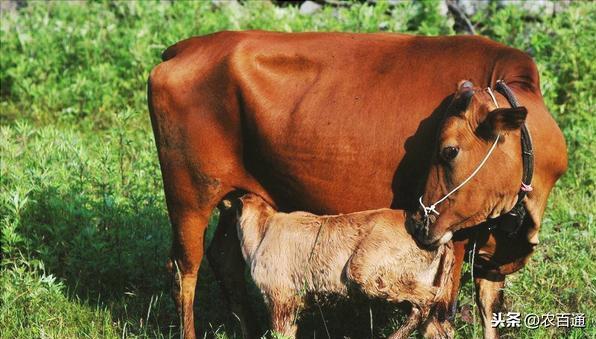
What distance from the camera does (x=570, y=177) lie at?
8.34 m

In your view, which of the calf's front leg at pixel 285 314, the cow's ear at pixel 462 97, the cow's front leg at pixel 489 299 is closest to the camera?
the cow's ear at pixel 462 97

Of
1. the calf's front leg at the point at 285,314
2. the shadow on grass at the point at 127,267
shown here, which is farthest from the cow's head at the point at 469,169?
the shadow on grass at the point at 127,267

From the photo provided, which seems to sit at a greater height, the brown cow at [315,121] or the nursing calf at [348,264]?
the brown cow at [315,121]

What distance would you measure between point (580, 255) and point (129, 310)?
3.04 m

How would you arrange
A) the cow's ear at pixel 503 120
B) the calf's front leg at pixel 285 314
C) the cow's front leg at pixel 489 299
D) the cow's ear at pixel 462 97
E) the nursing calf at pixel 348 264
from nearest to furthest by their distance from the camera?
the cow's ear at pixel 503 120, the cow's ear at pixel 462 97, the nursing calf at pixel 348 264, the calf's front leg at pixel 285 314, the cow's front leg at pixel 489 299

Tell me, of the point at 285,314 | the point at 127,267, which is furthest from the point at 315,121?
the point at 127,267

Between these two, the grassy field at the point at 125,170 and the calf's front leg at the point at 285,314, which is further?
the grassy field at the point at 125,170

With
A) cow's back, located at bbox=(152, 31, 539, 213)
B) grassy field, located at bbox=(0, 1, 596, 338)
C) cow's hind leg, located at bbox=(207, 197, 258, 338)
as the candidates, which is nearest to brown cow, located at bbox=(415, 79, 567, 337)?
cow's back, located at bbox=(152, 31, 539, 213)

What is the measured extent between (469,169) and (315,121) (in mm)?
1012

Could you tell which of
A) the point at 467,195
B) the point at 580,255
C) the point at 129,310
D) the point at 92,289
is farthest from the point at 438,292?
the point at 92,289

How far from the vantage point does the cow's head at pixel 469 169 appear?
4969mm

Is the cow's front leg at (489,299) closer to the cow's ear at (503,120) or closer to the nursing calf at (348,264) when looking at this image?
the nursing calf at (348,264)

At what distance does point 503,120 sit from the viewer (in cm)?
483

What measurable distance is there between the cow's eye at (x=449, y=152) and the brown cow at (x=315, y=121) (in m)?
0.18
